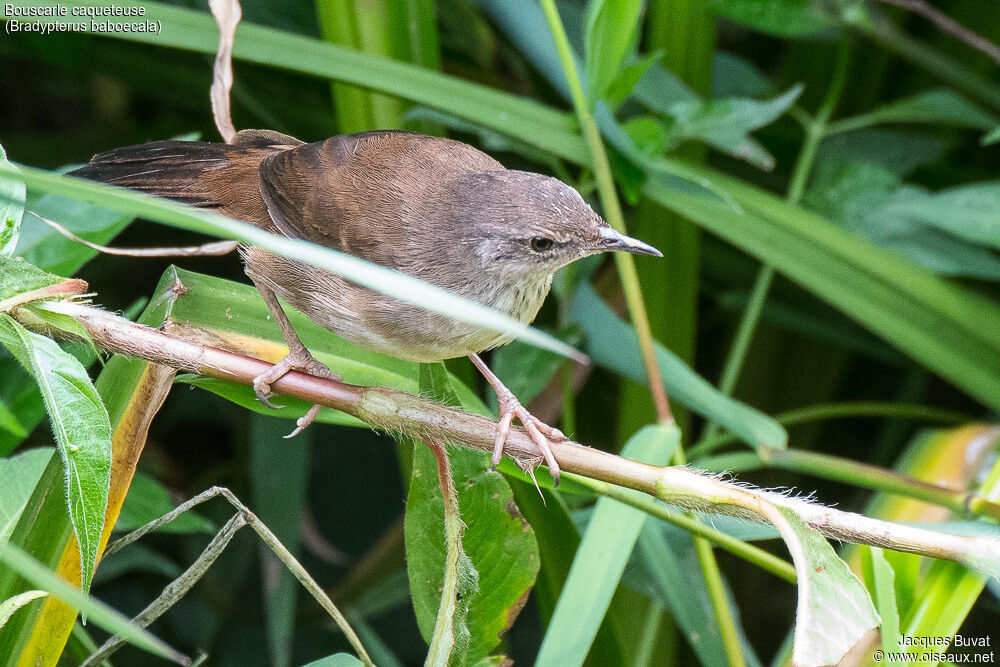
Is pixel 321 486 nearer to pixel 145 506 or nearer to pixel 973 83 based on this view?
pixel 145 506

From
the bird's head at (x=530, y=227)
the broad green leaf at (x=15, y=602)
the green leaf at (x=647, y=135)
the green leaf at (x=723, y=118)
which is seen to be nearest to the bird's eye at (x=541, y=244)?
the bird's head at (x=530, y=227)

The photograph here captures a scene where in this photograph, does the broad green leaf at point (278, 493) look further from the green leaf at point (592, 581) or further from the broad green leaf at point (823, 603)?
the broad green leaf at point (823, 603)

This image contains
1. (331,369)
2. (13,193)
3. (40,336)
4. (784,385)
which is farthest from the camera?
(784,385)

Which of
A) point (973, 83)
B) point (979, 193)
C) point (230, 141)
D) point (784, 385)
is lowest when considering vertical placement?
point (784, 385)

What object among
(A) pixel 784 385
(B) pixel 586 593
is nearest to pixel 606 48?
(B) pixel 586 593

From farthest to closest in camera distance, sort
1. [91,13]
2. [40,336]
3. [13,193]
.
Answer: [91,13] < [13,193] < [40,336]

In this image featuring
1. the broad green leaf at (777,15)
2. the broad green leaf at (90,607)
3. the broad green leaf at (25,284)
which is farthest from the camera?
the broad green leaf at (777,15)

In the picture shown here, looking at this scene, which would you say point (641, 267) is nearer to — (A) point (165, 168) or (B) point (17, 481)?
(A) point (165, 168)
